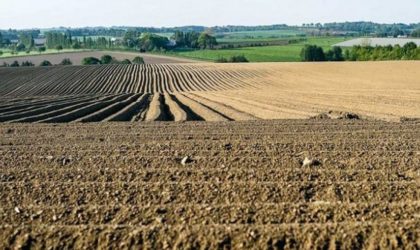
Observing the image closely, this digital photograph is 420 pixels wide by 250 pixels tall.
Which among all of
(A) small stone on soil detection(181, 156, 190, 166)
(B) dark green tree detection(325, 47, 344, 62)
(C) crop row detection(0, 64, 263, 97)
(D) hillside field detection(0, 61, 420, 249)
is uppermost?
(A) small stone on soil detection(181, 156, 190, 166)

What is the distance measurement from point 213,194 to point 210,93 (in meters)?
33.7

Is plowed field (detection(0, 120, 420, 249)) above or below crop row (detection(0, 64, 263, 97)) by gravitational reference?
above

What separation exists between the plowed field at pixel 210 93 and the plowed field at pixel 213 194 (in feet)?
32.0

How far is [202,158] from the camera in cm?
1042

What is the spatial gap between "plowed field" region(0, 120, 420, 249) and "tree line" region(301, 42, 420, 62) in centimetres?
7546

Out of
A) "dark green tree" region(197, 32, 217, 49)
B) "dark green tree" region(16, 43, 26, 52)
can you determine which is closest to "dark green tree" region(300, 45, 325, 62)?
"dark green tree" region(197, 32, 217, 49)

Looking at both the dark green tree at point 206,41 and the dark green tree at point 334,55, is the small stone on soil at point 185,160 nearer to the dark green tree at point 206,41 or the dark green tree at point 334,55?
the dark green tree at point 334,55

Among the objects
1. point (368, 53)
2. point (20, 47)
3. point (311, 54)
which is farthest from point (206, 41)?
point (20, 47)

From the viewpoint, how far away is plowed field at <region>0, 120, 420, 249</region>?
6777 mm

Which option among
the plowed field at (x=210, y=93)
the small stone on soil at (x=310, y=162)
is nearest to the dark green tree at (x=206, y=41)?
the plowed field at (x=210, y=93)

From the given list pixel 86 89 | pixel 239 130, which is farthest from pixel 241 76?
pixel 239 130

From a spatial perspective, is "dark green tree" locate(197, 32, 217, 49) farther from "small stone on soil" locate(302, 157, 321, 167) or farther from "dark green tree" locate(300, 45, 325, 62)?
"small stone on soil" locate(302, 157, 321, 167)

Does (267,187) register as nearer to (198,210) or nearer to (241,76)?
(198,210)

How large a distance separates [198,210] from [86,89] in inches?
1766
